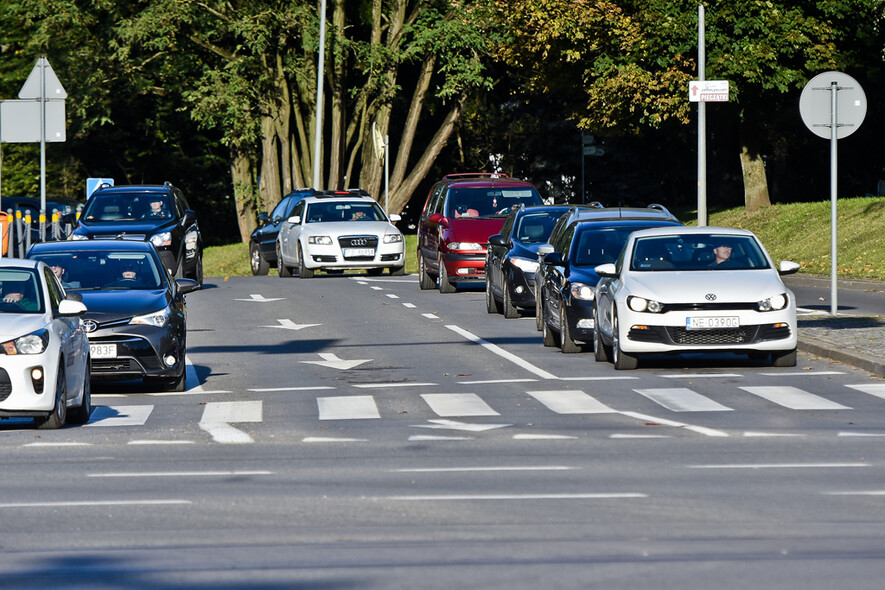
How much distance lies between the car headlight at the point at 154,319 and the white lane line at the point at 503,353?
3.67 metres

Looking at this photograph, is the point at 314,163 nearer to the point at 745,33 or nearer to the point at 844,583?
the point at 745,33

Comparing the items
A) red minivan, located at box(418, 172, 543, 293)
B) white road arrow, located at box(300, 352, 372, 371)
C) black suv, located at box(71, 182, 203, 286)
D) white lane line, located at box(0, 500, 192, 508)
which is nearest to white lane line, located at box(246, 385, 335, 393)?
white road arrow, located at box(300, 352, 372, 371)

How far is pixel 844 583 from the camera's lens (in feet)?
23.6

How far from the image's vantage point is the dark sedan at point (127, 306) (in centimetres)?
1653

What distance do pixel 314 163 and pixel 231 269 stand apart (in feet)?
12.8

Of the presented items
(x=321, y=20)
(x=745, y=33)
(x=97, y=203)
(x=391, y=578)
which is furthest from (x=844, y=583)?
(x=321, y=20)

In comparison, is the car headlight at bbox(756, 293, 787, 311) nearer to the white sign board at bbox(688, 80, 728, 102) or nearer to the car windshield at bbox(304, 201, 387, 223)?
the white sign board at bbox(688, 80, 728, 102)

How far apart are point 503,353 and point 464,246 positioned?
9883 millimetres

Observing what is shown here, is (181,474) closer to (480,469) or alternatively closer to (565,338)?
(480,469)

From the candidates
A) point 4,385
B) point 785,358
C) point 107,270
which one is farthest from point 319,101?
point 4,385

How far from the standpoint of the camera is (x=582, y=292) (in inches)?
774

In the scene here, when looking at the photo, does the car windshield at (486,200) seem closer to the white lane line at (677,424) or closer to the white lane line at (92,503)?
the white lane line at (677,424)

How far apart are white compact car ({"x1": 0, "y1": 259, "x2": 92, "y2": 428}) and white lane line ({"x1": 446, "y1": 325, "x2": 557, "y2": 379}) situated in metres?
4.98

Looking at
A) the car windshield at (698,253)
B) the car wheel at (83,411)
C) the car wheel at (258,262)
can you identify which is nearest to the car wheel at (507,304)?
the car windshield at (698,253)
